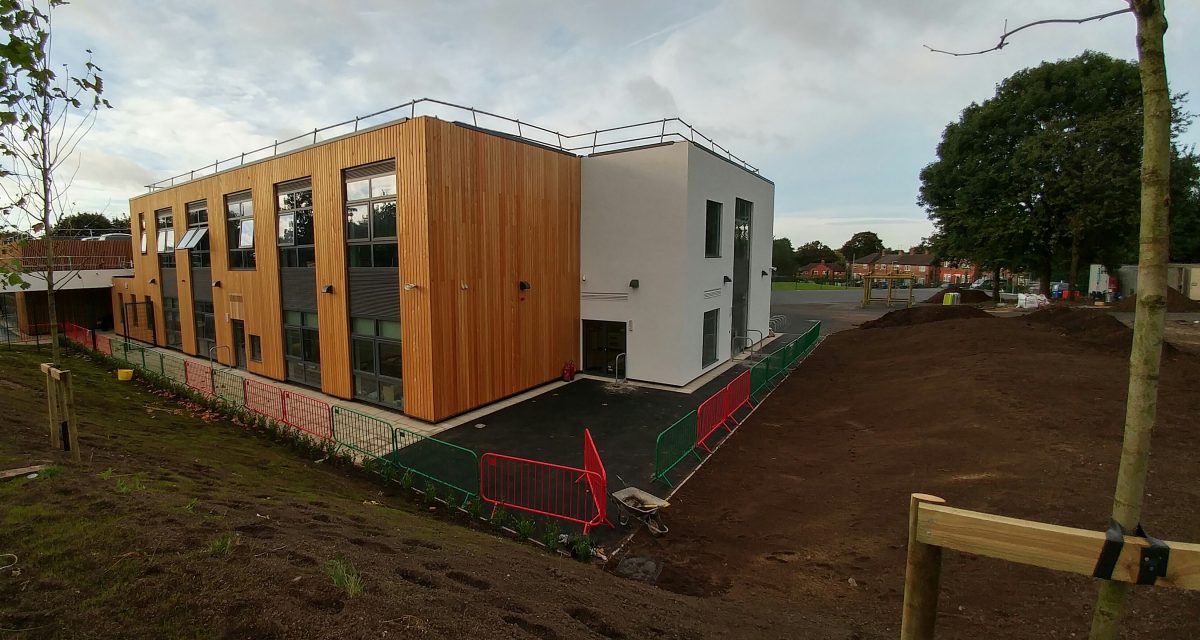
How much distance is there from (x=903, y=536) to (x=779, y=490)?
2227 millimetres

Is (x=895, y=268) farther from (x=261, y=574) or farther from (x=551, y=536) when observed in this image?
(x=261, y=574)

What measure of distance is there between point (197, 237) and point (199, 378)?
7.56 metres

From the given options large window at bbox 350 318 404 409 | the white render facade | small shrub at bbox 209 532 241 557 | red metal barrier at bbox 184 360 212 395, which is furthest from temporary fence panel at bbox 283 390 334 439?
the white render facade

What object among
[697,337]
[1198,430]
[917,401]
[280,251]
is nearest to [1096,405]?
[1198,430]

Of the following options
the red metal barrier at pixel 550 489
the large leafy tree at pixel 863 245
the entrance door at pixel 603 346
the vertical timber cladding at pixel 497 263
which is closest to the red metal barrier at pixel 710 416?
the red metal barrier at pixel 550 489

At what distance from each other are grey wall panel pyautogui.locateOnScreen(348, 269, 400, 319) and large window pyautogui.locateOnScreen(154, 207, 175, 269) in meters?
14.4

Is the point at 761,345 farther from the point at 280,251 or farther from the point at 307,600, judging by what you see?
the point at 307,600

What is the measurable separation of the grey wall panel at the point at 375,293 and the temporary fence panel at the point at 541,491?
18.3 feet

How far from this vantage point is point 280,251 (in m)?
15.7

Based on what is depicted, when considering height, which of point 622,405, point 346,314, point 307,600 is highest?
point 346,314

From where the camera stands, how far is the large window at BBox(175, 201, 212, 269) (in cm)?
1911

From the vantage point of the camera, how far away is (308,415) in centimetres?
1141

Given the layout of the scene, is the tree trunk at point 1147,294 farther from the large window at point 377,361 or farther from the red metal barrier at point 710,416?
the large window at point 377,361

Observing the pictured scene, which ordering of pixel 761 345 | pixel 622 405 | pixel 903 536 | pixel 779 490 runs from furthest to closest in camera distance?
pixel 761 345
pixel 622 405
pixel 779 490
pixel 903 536
